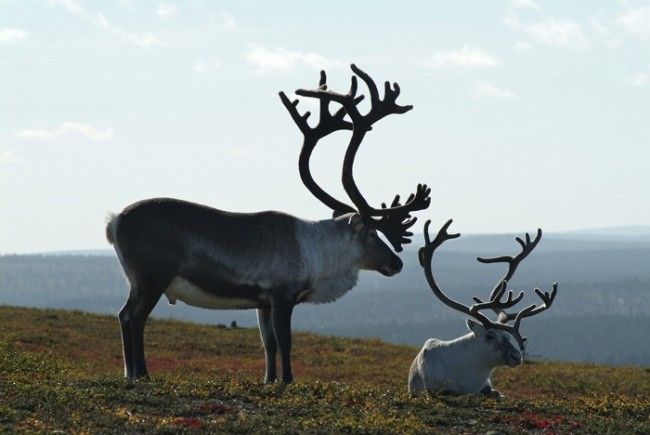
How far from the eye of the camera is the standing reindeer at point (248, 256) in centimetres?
1931

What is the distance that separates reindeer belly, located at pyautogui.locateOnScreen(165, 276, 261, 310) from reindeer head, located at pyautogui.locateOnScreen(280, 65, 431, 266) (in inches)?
99.8

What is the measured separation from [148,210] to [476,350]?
5.76m

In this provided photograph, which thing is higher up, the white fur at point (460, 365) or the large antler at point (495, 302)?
the large antler at point (495, 302)

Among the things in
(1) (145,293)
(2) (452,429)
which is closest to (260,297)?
(1) (145,293)

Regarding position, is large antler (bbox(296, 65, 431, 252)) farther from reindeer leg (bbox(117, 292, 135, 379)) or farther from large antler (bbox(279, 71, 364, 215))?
reindeer leg (bbox(117, 292, 135, 379))

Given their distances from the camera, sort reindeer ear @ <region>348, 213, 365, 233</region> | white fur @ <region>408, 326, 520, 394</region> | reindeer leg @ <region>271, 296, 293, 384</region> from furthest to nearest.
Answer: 1. reindeer ear @ <region>348, 213, 365, 233</region>
2. reindeer leg @ <region>271, 296, 293, 384</region>
3. white fur @ <region>408, 326, 520, 394</region>

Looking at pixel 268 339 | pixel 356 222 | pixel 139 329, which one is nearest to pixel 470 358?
pixel 356 222

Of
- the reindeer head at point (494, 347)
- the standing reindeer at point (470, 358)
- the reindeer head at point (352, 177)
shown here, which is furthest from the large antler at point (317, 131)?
the reindeer head at point (494, 347)

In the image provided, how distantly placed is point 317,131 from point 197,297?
3.93 m

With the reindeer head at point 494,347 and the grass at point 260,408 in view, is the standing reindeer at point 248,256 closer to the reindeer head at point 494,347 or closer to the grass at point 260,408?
the grass at point 260,408

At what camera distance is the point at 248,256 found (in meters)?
19.8

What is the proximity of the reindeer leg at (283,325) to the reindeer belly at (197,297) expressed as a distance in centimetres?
36

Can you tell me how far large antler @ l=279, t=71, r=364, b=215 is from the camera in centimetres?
2147

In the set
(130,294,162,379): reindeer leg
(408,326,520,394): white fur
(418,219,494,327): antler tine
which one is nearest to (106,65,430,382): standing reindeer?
(130,294,162,379): reindeer leg
